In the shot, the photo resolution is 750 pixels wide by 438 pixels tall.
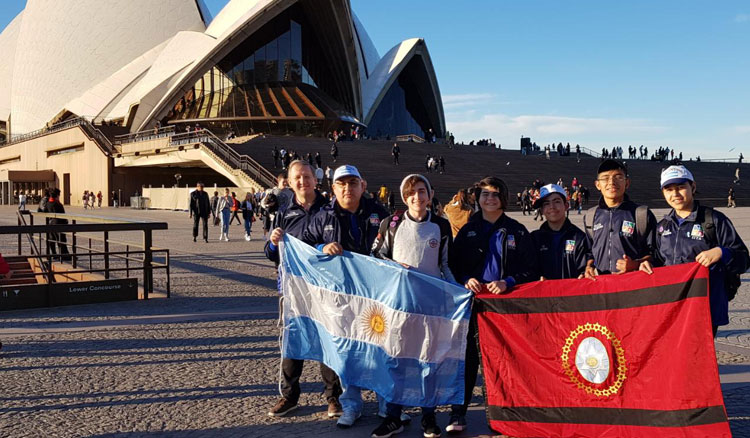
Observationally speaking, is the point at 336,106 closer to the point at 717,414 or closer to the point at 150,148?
the point at 150,148

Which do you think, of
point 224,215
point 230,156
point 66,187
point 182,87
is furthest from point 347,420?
point 66,187

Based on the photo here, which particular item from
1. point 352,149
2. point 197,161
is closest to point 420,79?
point 352,149

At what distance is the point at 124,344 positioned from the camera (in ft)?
18.4

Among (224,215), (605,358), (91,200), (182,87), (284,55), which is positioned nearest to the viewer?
(605,358)

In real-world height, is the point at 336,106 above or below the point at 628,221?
above

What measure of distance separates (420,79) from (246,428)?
213ft

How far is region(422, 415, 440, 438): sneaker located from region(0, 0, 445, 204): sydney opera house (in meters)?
26.8

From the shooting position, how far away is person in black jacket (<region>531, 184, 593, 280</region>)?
13.4 feet

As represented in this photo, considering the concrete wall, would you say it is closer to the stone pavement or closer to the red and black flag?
the stone pavement

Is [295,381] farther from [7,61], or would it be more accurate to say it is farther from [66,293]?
[7,61]

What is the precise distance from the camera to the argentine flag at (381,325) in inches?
145

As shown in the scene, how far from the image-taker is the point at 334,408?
3910 millimetres

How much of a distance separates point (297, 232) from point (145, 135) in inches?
1588

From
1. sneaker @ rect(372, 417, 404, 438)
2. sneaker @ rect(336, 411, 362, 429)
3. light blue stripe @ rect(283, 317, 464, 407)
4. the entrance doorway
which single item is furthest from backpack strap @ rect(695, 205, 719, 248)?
the entrance doorway
